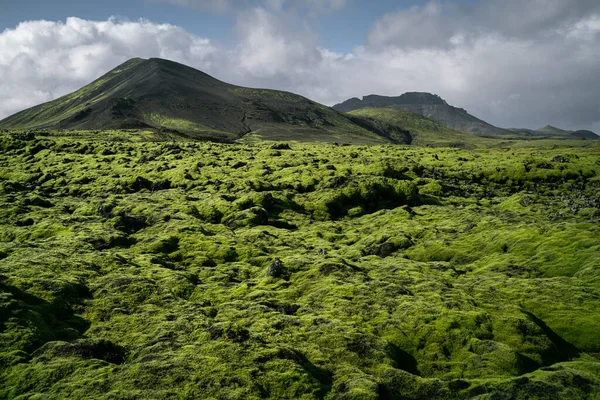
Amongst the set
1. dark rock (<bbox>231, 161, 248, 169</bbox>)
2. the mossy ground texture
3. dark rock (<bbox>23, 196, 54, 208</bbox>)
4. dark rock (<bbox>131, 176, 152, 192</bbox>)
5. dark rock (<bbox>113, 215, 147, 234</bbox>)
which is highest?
dark rock (<bbox>231, 161, 248, 169</bbox>)

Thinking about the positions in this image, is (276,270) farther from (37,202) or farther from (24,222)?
(37,202)

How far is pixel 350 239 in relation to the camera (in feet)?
185

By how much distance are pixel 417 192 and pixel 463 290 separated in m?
53.0

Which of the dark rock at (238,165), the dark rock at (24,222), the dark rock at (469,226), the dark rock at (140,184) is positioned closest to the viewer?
the dark rock at (24,222)

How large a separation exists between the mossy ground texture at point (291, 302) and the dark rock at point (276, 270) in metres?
0.12

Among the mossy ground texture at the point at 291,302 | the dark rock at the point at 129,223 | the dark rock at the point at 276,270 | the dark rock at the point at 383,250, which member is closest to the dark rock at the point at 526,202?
the mossy ground texture at the point at 291,302

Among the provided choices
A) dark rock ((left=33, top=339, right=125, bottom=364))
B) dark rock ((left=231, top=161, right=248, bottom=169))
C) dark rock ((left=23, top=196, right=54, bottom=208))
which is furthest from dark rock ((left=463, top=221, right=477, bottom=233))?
dark rock ((left=231, top=161, right=248, bottom=169))

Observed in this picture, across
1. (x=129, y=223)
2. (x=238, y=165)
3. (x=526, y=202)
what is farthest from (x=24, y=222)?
(x=526, y=202)

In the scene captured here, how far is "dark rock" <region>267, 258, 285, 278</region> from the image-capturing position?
120 feet

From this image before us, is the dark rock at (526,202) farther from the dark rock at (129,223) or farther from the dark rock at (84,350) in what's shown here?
the dark rock at (84,350)

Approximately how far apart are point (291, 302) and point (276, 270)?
6.36 m

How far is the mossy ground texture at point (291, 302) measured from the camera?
60.0 feet

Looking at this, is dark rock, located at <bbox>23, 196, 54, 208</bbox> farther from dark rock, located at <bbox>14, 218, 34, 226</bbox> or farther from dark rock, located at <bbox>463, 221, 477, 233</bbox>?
dark rock, located at <bbox>463, 221, 477, 233</bbox>

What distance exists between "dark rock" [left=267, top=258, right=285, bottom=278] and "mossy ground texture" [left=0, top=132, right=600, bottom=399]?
0.39ft
